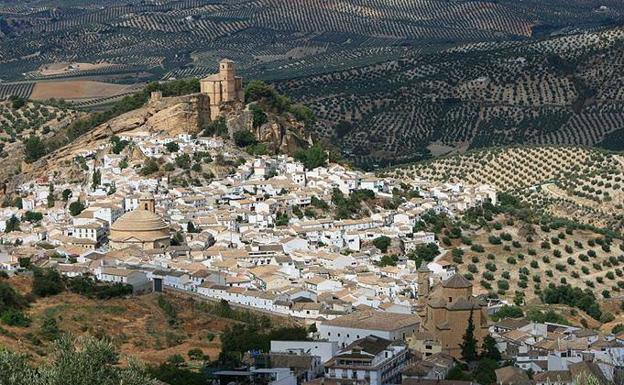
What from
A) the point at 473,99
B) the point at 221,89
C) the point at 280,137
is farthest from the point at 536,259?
the point at 473,99

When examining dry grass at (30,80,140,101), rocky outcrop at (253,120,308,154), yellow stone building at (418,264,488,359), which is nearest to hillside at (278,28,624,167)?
dry grass at (30,80,140,101)

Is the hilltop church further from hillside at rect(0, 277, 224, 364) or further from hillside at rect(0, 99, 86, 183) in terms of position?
hillside at rect(0, 99, 86, 183)

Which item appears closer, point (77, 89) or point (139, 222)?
point (139, 222)

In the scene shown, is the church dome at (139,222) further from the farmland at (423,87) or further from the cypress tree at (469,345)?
the farmland at (423,87)

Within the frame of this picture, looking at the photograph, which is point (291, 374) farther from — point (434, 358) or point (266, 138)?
point (266, 138)

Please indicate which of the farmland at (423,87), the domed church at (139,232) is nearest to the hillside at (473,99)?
the farmland at (423,87)

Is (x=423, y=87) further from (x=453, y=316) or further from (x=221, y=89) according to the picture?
(x=453, y=316)

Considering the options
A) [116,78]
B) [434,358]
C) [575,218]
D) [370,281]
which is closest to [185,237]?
[370,281]
